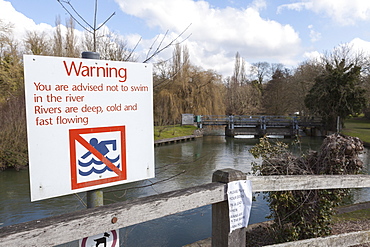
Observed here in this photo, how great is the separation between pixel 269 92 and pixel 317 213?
38.7 m

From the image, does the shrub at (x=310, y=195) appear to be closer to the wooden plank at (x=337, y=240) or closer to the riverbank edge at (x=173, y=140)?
the wooden plank at (x=337, y=240)

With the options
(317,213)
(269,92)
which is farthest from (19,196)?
(269,92)

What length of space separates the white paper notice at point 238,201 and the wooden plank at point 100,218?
0.07 m

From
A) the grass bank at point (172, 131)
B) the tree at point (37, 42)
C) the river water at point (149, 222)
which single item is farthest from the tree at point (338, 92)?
the tree at point (37, 42)

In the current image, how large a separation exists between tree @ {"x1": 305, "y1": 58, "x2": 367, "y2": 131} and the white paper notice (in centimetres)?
2462

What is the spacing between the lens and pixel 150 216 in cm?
152

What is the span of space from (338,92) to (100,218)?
26357 millimetres

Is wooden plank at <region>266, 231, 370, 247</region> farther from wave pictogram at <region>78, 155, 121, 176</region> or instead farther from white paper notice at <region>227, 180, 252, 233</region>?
wave pictogram at <region>78, 155, 121, 176</region>

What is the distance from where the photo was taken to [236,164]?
47.6 ft

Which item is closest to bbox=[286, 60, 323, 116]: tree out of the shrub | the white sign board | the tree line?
the tree line

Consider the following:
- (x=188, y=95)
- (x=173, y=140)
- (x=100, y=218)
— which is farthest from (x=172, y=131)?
(x=100, y=218)

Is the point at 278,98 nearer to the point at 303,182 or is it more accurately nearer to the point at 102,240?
the point at 303,182

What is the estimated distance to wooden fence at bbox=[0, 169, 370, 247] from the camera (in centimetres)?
120

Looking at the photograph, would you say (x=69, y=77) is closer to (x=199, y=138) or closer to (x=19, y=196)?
(x=19, y=196)
